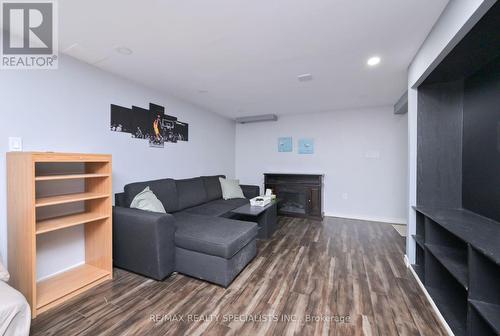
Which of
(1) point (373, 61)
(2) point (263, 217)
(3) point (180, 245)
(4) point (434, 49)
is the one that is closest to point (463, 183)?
(4) point (434, 49)

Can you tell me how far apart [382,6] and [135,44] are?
7.00ft

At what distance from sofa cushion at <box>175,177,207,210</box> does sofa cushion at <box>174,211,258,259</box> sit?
804 millimetres

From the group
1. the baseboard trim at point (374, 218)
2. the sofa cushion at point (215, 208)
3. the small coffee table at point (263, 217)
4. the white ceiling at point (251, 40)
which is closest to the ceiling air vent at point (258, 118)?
the white ceiling at point (251, 40)

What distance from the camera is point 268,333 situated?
5.00ft

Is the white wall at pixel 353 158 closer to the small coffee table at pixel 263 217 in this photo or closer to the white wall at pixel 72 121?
the small coffee table at pixel 263 217

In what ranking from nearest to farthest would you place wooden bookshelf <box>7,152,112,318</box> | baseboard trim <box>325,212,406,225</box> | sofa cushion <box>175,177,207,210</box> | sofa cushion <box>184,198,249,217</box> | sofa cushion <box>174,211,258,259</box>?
wooden bookshelf <box>7,152,112,318</box>
sofa cushion <box>174,211,258,259</box>
sofa cushion <box>184,198,249,217</box>
sofa cushion <box>175,177,207,210</box>
baseboard trim <box>325,212,406,225</box>

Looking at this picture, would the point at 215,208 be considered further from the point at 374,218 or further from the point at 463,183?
the point at 374,218

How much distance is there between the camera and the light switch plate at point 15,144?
189cm

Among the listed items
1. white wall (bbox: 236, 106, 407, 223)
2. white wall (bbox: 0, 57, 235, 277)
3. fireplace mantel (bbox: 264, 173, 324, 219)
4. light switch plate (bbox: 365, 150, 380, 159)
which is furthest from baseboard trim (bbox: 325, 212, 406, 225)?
white wall (bbox: 0, 57, 235, 277)

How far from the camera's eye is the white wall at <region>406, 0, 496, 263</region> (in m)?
1.29

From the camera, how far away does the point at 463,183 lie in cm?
216

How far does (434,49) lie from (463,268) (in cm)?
174

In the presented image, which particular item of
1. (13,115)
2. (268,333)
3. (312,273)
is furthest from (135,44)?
(312,273)

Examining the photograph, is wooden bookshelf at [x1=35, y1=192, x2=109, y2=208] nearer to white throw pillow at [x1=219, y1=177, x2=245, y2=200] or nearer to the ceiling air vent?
white throw pillow at [x1=219, y1=177, x2=245, y2=200]
